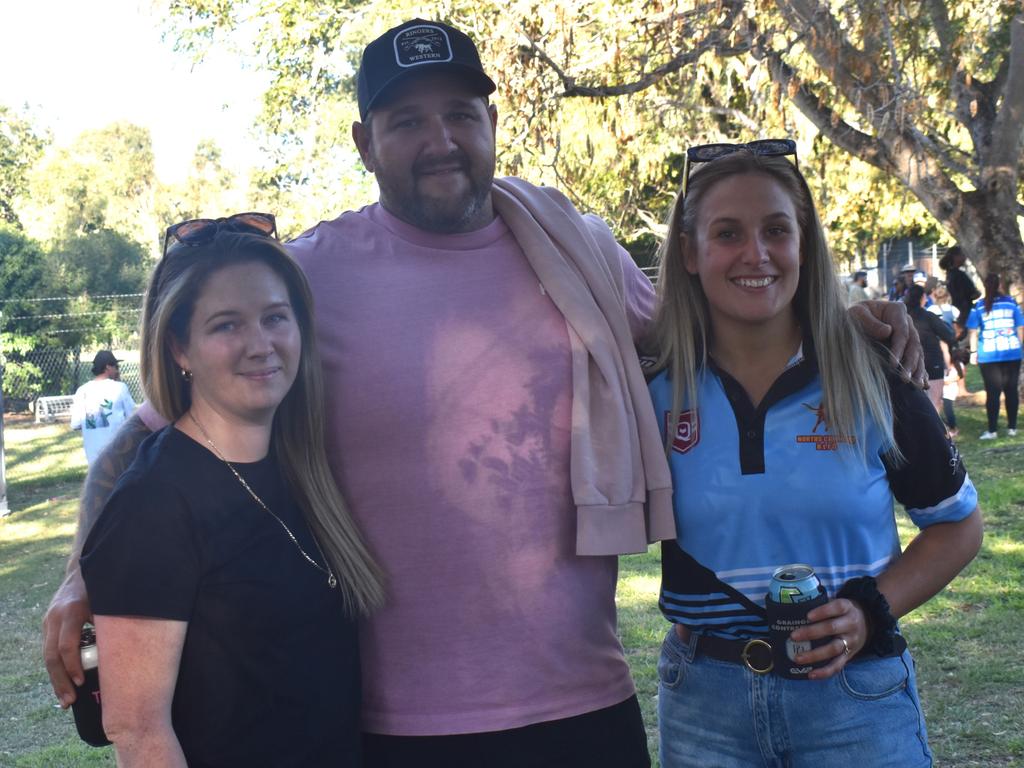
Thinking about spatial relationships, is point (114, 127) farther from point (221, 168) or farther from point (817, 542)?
point (817, 542)

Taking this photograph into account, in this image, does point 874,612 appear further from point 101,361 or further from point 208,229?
point 101,361

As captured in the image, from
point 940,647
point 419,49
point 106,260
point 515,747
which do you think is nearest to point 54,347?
point 106,260

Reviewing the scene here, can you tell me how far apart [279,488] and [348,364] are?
424 millimetres

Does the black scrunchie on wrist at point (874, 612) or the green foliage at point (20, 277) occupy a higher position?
the green foliage at point (20, 277)

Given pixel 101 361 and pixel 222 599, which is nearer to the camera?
pixel 222 599

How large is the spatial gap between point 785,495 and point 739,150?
2.60 feet

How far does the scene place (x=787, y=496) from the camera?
2357 mm

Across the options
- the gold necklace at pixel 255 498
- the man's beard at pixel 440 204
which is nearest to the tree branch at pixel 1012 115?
the man's beard at pixel 440 204

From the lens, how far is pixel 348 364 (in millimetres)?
2703

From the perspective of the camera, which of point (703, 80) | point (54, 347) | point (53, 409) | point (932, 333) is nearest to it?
point (932, 333)

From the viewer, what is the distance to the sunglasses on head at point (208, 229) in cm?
239

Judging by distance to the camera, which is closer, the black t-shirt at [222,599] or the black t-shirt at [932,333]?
the black t-shirt at [222,599]

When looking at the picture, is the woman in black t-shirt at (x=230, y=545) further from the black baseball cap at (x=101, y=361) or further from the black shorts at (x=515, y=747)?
the black baseball cap at (x=101, y=361)

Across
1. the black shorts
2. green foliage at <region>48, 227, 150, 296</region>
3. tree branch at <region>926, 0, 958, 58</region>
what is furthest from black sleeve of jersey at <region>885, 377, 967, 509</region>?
green foliage at <region>48, 227, 150, 296</region>
